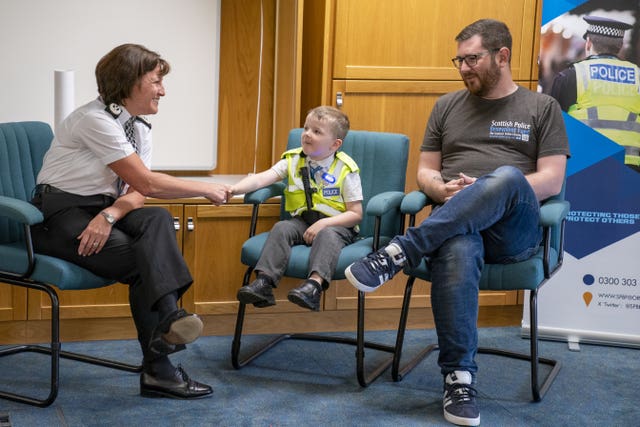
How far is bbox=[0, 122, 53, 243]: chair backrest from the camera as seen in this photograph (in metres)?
3.05

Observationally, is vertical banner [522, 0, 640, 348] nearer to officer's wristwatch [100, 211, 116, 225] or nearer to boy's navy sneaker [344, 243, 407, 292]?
boy's navy sneaker [344, 243, 407, 292]

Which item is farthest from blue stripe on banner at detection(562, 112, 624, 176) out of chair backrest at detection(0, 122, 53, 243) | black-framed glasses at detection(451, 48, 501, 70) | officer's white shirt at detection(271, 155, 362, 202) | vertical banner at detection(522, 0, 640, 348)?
chair backrest at detection(0, 122, 53, 243)

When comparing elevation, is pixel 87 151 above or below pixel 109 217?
above

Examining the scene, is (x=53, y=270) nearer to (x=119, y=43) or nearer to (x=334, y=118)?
(x=334, y=118)

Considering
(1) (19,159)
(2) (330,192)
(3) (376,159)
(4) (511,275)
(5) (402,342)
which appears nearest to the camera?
(4) (511,275)

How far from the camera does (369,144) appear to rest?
3445 mm

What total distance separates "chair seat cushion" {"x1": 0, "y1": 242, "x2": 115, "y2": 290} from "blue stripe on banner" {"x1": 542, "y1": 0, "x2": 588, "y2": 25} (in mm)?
2041

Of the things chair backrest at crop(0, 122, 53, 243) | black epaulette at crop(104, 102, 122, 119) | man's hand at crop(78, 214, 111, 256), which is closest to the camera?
man's hand at crop(78, 214, 111, 256)

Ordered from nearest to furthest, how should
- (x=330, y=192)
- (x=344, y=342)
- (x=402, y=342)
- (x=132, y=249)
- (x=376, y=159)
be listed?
(x=132, y=249), (x=402, y=342), (x=330, y=192), (x=376, y=159), (x=344, y=342)

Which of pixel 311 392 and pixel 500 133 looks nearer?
pixel 311 392

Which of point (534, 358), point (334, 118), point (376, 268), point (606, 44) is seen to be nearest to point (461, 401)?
point (534, 358)

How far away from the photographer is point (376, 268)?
2.88 metres

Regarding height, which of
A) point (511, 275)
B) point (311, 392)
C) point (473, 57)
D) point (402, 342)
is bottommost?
point (311, 392)

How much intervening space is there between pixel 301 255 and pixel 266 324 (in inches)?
29.5
